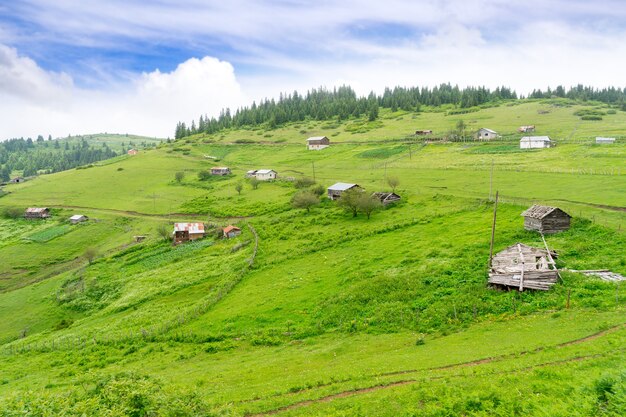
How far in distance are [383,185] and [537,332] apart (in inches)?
2720

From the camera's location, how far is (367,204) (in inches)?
2876

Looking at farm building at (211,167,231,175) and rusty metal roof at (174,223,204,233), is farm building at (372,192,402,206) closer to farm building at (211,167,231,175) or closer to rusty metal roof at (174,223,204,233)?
rusty metal roof at (174,223,204,233)

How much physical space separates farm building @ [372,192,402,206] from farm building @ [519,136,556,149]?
6993 centimetres

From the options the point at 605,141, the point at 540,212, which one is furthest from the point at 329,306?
the point at 605,141

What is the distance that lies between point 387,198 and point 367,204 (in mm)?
8716

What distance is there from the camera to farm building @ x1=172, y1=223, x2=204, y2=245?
83.6 meters

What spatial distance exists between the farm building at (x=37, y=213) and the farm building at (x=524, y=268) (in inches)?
4703

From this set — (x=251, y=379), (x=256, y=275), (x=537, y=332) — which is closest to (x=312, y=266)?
(x=256, y=275)

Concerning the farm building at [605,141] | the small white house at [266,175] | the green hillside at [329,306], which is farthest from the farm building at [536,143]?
Answer: the small white house at [266,175]

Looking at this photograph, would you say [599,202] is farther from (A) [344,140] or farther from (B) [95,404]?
(A) [344,140]

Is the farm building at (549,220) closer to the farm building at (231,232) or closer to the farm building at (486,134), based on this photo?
the farm building at (231,232)

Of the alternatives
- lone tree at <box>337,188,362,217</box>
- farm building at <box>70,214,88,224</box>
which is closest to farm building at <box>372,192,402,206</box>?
lone tree at <box>337,188,362,217</box>

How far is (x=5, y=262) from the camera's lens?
8244cm

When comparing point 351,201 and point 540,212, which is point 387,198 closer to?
point 351,201
